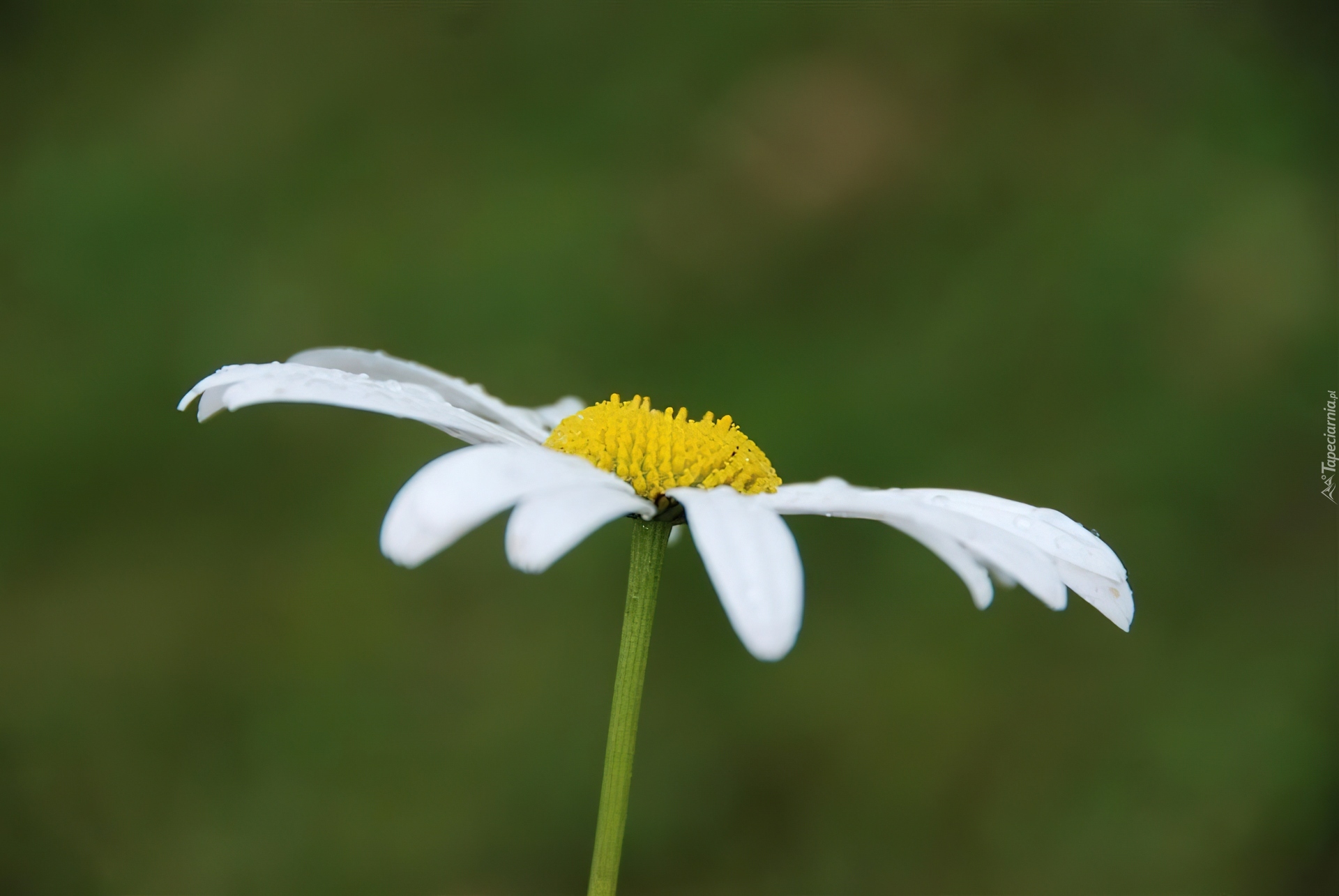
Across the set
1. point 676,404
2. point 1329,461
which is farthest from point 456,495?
point 1329,461

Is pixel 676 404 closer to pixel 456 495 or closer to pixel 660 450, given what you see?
pixel 660 450

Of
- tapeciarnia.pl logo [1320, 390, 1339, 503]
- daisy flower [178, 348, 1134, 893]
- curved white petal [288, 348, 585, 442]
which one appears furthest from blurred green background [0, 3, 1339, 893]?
daisy flower [178, 348, 1134, 893]

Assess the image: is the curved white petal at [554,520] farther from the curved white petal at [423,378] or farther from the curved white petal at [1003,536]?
the curved white petal at [423,378]

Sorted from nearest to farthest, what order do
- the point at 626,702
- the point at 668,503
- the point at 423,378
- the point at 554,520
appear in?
the point at 554,520, the point at 626,702, the point at 668,503, the point at 423,378

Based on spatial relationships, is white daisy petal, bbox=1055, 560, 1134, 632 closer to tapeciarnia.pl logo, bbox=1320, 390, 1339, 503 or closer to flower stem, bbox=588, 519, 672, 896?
flower stem, bbox=588, 519, 672, 896

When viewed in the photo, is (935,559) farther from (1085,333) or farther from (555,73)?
(555,73)

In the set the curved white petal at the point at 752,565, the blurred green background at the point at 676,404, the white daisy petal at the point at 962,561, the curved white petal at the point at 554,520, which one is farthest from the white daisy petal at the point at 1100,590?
the blurred green background at the point at 676,404

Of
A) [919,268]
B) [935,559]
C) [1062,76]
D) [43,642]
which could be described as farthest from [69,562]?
[1062,76]
